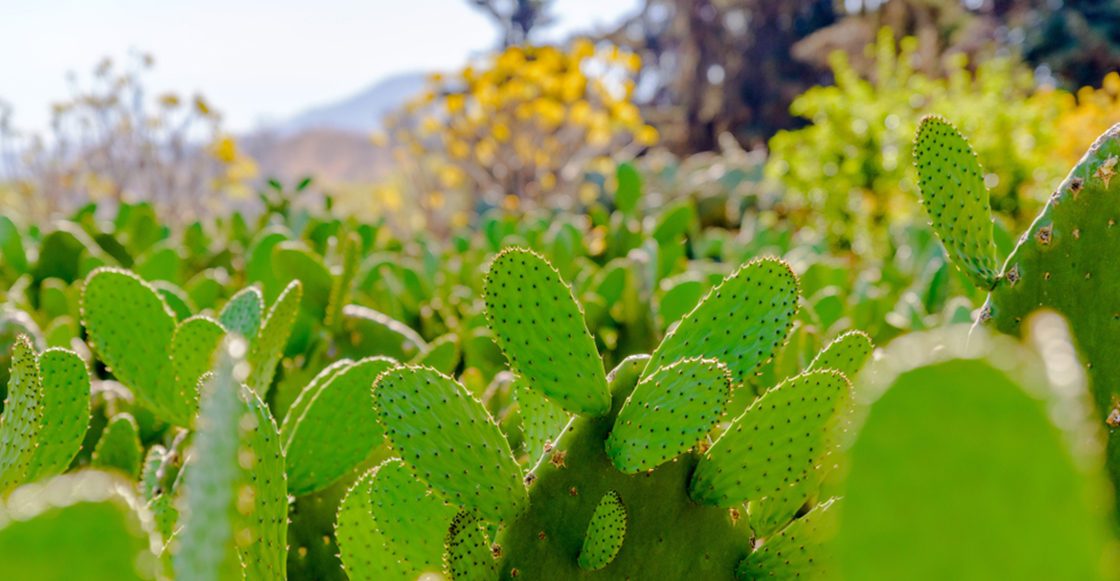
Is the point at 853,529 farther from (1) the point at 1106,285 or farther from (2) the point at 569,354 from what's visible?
(1) the point at 1106,285

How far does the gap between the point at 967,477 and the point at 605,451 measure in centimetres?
42

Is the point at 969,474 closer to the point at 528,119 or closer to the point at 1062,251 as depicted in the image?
the point at 1062,251

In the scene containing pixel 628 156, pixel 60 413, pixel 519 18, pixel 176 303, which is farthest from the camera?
pixel 519 18

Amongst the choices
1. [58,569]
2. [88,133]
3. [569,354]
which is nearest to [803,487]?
[569,354]

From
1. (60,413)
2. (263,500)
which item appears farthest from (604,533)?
(60,413)

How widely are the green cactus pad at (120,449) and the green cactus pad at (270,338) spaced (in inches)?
8.5

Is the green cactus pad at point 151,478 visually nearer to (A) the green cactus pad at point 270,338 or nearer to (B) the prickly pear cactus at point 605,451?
(A) the green cactus pad at point 270,338

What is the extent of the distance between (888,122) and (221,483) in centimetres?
561

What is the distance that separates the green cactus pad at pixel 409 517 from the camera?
67 centimetres

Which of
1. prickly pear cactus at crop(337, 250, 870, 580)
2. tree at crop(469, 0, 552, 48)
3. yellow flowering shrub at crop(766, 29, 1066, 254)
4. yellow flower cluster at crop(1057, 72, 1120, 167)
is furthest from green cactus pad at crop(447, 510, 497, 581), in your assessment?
tree at crop(469, 0, 552, 48)

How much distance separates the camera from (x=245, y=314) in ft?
3.14

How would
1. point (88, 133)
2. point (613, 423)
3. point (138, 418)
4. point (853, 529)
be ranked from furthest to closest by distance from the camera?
point (88, 133), point (138, 418), point (613, 423), point (853, 529)

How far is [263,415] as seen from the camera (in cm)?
56

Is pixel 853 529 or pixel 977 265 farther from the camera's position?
pixel 977 265
